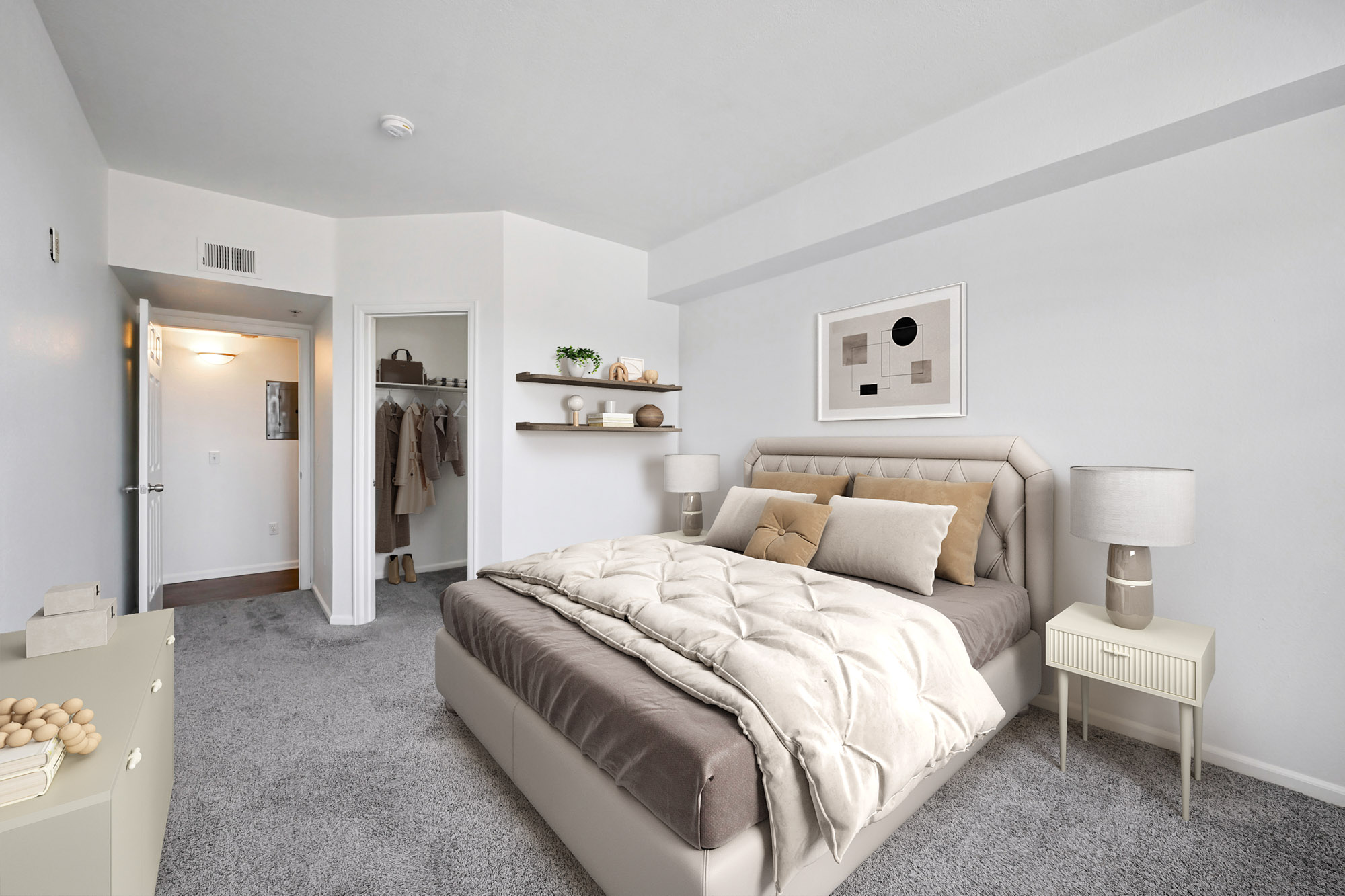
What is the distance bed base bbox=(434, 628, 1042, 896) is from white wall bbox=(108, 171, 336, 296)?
2.67m

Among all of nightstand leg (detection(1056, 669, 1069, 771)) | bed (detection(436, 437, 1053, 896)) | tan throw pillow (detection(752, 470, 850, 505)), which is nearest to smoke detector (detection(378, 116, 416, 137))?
bed (detection(436, 437, 1053, 896))

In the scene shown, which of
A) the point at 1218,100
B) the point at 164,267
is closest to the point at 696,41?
the point at 1218,100

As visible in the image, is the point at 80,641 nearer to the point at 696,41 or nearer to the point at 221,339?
the point at 696,41

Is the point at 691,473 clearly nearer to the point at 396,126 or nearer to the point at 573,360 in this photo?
the point at 573,360

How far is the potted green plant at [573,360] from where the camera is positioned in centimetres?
378

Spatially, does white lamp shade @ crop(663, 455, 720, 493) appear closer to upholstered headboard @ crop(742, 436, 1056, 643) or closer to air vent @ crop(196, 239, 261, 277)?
upholstered headboard @ crop(742, 436, 1056, 643)

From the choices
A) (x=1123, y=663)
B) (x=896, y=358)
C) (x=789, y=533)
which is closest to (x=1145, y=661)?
(x=1123, y=663)

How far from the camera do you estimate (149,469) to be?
11.5 feet

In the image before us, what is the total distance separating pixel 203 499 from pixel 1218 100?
6399 millimetres

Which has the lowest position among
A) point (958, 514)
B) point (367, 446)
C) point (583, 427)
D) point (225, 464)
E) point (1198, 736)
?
point (1198, 736)

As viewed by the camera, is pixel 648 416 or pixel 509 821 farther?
pixel 648 416

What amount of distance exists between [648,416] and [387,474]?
2.14 meters

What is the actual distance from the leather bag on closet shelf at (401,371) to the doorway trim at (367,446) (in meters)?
0.76

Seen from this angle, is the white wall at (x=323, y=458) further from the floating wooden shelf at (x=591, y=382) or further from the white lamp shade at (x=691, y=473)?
the white lamp shade at (x=691, y=473)
